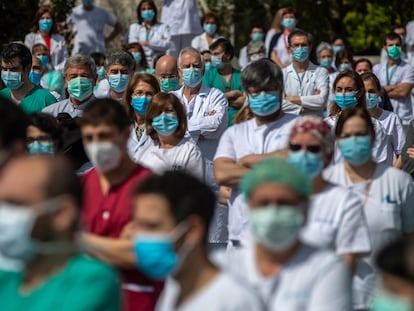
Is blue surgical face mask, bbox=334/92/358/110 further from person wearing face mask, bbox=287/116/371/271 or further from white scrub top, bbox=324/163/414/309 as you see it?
person wearing face mask, bbox=287/116/371/271

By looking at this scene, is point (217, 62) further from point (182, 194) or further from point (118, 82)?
point (182, 194)

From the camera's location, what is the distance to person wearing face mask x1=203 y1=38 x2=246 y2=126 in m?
15.0

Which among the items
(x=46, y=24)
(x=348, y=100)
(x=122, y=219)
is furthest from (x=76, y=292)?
(x=46, y=24)

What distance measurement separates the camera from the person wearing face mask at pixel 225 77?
1498 cm

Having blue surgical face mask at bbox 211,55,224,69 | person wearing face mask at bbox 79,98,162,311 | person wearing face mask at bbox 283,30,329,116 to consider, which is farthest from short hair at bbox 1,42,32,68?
person wearing face mask at bbox 79,98,162,311

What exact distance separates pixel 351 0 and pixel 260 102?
1695 centimetres

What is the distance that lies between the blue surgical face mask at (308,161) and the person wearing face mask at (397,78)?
357 inches

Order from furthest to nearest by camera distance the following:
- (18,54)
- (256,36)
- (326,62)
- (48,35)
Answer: (256,36), (48,35), (326,62), (18,54)

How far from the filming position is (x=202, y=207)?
18.8 feet

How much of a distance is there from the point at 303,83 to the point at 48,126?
5813 millimetres

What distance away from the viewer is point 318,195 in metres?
7.16

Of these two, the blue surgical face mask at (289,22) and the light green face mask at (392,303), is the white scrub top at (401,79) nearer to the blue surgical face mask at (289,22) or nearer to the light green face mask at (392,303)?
the blue surgical face mask at (289,22)

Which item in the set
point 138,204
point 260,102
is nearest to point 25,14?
point 260,102

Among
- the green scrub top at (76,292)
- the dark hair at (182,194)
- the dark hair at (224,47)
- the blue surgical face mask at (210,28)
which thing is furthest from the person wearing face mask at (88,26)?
the green scrub top at (76,292)
